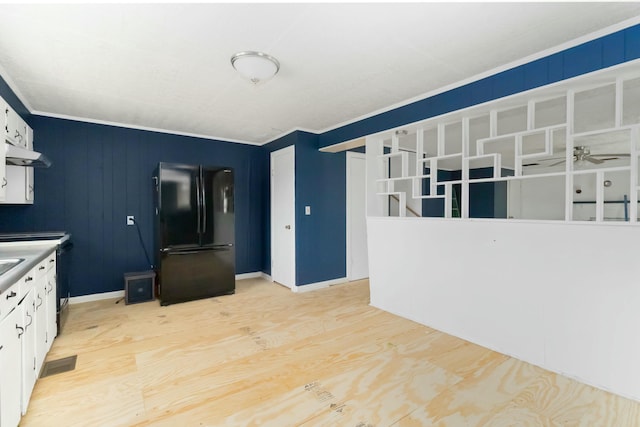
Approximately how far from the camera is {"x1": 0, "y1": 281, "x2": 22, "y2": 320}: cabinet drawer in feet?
4.71

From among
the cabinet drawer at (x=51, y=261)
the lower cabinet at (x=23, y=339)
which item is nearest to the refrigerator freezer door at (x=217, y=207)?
the cabinet drawer at (x=51, y=261)

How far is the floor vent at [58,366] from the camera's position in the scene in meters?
2.24

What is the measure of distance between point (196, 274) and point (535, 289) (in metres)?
3.69

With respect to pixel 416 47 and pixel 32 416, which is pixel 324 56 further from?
pixel 32 416

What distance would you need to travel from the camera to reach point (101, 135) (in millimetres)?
3998

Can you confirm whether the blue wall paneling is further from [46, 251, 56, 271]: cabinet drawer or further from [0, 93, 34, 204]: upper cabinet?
[46, 251, 56, 271]: cabinet drawer

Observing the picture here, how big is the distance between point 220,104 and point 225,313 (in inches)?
94.2

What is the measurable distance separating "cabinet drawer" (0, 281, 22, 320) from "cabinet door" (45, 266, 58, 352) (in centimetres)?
90

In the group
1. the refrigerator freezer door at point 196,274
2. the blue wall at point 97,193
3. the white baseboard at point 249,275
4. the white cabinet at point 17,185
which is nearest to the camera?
the white cabinet at point 17,185

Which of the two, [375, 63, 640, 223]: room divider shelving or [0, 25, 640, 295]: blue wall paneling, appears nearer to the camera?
[375, 63, 640, 223]: room divider shelving

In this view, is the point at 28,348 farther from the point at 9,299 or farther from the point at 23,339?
the point at 9,299

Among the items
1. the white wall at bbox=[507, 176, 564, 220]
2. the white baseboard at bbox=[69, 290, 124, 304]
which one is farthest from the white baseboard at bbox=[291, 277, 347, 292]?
the white wall at bbox=[507, 176, 564, 220]

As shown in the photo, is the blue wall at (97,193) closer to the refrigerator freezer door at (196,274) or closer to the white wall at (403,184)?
the refrigerator freezer door at (196,274)

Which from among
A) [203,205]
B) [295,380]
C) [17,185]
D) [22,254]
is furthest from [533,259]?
[17,185]
